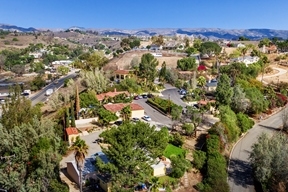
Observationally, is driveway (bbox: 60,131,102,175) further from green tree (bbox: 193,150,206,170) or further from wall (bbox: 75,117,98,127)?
green tree (bbox: 193,150,206,170)

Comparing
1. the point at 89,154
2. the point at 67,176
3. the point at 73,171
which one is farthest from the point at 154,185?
the point at 89,154

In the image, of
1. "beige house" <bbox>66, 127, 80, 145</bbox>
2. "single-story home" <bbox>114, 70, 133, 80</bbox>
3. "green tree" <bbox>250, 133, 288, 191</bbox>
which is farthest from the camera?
"single-story home" <bbox>114, 70, 133, 80</bbox>

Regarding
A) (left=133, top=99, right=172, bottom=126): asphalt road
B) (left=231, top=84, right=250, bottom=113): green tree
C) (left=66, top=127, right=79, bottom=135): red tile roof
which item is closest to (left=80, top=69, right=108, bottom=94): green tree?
(left=133, top=99, right=172, bottom=126): asphalt road

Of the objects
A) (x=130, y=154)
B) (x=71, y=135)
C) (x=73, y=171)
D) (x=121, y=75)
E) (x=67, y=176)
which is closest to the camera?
(x=130, y=154)

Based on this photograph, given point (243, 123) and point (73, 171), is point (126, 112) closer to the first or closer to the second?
point (73, 171)

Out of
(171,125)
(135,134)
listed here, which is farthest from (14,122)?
(171,125)
